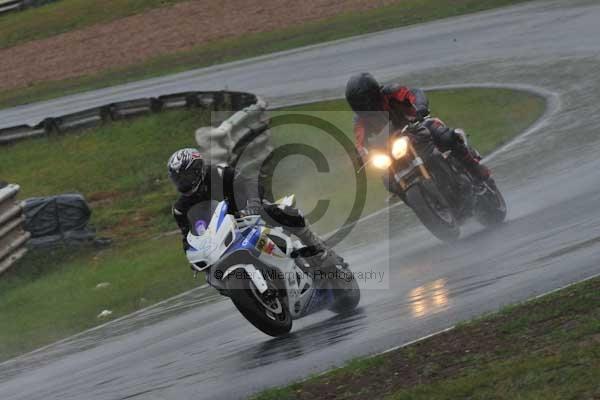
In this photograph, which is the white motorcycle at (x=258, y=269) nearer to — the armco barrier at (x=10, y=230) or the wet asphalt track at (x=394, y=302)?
the wet asphalt track at (x=394, y=302)

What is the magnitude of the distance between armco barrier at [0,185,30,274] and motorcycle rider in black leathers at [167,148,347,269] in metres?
7.27

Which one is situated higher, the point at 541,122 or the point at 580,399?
the point at 580,399

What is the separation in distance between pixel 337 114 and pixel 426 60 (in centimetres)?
317

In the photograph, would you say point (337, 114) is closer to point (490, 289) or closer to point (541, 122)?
point (541, 122)

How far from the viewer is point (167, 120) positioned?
Result: 22531mm

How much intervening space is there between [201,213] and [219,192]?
8.5 inches

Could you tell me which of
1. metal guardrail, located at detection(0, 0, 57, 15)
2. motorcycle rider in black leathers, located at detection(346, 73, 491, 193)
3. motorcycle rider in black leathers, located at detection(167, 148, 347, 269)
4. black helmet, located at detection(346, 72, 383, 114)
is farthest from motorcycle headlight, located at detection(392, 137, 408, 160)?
metal guardrail, located at detection(0, 0, 57, 15)

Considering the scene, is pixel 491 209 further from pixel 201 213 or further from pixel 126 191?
pixel 126 191

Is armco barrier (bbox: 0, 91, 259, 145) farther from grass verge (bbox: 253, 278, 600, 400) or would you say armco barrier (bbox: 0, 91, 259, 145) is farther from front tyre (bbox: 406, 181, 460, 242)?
grass verge (bbox: 253, 278, 600, 400)

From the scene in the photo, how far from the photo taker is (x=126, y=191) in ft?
62.8

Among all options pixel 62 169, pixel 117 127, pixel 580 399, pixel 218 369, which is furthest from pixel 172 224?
pixel 580 399

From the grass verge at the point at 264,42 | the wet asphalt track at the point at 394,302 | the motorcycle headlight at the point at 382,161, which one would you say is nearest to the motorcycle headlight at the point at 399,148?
the motorcycle headlight at the point at 382,161

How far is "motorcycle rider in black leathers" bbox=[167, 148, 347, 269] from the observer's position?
859 cm

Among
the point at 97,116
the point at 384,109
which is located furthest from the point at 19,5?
the point at 384,109
